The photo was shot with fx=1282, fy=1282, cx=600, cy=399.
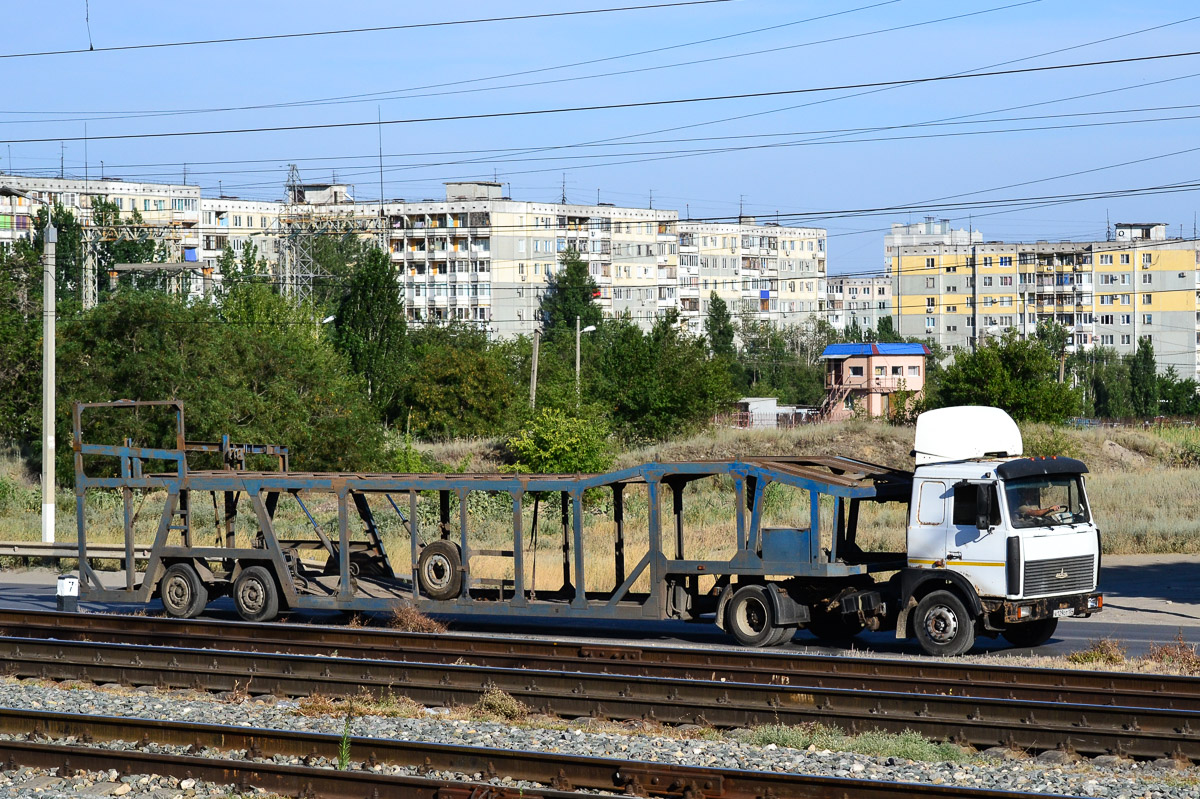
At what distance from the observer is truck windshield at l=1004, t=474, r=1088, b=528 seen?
50.5 feet

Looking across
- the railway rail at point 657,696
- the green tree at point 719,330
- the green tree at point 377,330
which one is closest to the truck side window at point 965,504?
the railway rail at point 657,696

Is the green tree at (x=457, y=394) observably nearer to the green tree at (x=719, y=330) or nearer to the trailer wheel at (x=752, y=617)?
the green tree at (x=719, y=330)

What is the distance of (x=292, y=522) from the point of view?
116 ft

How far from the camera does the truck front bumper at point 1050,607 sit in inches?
596

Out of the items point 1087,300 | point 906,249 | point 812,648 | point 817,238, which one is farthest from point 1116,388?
point 812,648

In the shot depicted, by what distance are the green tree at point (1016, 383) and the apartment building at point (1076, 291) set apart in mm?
66129

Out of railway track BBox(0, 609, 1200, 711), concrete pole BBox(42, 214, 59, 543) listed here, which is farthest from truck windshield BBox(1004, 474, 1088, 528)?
concrete pole BBox(42, 214, 59, 543)

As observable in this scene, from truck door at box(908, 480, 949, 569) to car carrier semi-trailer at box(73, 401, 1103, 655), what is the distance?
0.02 metres

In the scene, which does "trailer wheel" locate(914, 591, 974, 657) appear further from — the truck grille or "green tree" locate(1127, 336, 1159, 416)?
"green tree" locate(1127, 336, 1159, 416)

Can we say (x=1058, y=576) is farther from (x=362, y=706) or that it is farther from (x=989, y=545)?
(x=362, y=706)

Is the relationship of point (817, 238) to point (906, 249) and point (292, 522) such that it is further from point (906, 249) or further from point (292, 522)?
point (292, 522)

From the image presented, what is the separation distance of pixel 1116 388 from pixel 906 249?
4672cm

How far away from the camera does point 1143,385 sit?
100250 mm

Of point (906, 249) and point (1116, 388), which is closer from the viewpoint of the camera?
point (1116, 388)
